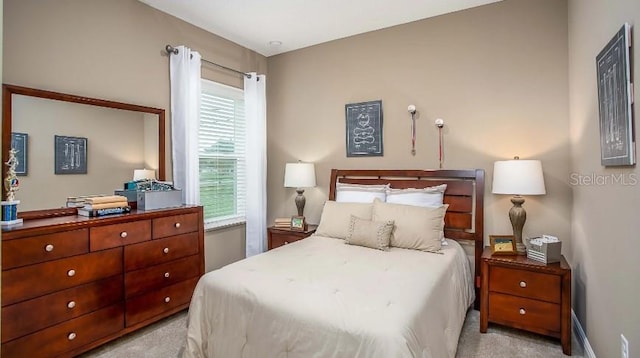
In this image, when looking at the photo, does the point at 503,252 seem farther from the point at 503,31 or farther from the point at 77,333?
the point at 77,333

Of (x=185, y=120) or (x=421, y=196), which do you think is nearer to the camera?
(x=421, y=196)

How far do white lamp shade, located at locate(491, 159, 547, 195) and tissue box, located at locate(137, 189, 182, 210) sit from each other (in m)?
2.69

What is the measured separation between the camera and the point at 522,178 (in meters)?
2.67

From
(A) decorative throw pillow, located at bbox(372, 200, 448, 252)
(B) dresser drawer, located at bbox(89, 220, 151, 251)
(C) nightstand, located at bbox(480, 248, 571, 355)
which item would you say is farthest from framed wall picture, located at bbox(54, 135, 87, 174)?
(C) nightstand, located at bbox(480, 248, 571, 355)

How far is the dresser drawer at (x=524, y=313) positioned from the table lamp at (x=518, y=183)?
0.38 m

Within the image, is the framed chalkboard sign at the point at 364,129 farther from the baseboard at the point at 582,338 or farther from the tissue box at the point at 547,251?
the baseboard at the point at 582,338

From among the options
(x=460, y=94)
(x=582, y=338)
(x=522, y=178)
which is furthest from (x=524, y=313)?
(x=460, y=94)

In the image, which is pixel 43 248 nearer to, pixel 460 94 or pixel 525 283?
pixel 525 283

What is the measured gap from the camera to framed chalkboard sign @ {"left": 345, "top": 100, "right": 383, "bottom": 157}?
370cm

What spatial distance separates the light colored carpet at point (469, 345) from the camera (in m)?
2.39

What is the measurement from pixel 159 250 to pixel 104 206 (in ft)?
1.72

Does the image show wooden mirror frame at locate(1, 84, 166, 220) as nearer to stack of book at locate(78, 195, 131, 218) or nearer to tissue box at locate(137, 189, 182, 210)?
stack of book at locate(78, 195, 131, 218)

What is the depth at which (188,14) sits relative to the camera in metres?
3.32

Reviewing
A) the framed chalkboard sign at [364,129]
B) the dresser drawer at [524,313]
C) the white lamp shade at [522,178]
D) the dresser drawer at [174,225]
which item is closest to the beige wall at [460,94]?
the framed chalkboard sign at [364,129]
